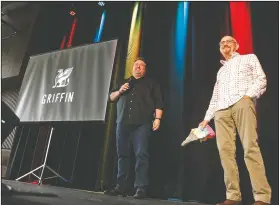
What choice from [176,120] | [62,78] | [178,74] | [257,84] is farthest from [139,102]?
[62,78]

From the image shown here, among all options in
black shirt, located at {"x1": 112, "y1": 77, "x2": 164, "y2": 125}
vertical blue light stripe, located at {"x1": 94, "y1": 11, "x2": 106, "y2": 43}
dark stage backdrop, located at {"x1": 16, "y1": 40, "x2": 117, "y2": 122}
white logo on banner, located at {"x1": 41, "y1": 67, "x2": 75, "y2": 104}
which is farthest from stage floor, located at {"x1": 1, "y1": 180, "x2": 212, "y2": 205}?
vertical blue light stripe, located at {"x1": 94, "y1": 11, "x2": 106, "y2": 43}

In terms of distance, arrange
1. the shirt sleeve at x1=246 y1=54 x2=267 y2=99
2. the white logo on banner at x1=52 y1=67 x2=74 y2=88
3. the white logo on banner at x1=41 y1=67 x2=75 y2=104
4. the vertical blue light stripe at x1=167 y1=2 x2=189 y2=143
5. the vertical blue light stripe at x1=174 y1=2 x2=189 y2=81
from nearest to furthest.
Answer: the shirt sleeve at x1=246 y1=54 x2=267 y2=99 < the vertical blue light stripe at x1=167 y1=2 x2=189 y2=143 < the vertical blue light stripe at x1=174 y1=2 x2=189 y2=81 < the white logo on banner at x1=41 y1=67 x2=75 y2=104 < the white logo on banner at x1=52 y1=67 x2=74 y2=88

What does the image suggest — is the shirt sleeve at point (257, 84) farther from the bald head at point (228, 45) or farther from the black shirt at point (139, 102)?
the black shirt at point (139, 102)

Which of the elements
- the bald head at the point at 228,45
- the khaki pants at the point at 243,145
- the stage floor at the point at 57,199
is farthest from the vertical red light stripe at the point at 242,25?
the stage floor at the point at 57,199

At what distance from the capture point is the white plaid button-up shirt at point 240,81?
1.93 metres

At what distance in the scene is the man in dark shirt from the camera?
7.38ft

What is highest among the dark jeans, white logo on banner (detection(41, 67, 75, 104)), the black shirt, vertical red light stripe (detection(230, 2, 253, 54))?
vertical red light stripe (detection(230, 2, 253, 54))

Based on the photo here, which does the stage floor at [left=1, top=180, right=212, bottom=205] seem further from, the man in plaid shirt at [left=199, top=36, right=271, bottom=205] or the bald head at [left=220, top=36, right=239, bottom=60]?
the bald head at [left=220, top=36, right=239, bottom=60]

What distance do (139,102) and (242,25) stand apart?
1386 millimetres

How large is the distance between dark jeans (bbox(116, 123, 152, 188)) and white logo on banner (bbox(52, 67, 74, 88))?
3.86 ft

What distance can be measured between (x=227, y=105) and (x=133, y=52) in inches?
61.3

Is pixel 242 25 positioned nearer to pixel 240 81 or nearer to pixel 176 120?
pixel 240 81

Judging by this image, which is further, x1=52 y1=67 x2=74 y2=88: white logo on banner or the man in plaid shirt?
x1=52 y1=67 x2=74 y2=88: white logo on banner

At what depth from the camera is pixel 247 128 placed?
188 cm
